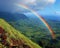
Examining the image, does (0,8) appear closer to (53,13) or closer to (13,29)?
(13,29)

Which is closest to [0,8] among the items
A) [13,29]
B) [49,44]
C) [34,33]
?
[13,29]

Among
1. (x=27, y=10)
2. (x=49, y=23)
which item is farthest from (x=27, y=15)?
(x=49, y=23)

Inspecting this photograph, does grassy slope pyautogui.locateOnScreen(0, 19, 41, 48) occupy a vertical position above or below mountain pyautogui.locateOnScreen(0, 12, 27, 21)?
below

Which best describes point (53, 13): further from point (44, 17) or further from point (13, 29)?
point (13, 29)

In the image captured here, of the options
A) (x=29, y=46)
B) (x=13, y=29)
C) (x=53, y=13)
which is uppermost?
(x=53, y=13)

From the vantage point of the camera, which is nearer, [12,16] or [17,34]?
[17,34]

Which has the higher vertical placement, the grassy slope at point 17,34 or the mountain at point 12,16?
the mountain at point 12,16

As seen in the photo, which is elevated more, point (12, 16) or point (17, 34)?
point (12, 16)

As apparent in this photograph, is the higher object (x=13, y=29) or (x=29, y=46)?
(x=13, y=29)

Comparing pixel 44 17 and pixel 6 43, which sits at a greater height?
pixel 44 17
